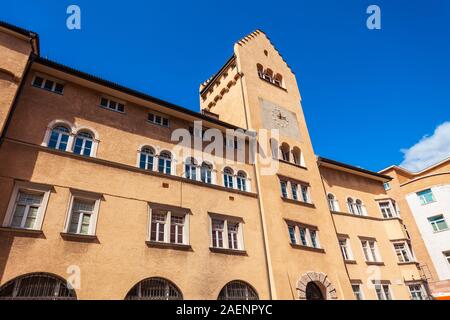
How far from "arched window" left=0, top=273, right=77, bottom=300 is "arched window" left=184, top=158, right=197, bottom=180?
7.72m

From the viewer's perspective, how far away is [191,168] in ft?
54.6

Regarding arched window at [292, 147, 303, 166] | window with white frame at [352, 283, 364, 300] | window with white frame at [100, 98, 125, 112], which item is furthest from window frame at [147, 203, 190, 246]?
window with white frame at [352, 283, 364, 300]

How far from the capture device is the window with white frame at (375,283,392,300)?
20.7 m

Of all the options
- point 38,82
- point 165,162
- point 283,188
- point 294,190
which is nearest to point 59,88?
point 38,82

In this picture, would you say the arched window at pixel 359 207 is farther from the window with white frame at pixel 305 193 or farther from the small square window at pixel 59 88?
the small square window at pixel 59 88

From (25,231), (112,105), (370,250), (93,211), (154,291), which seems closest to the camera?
(25,231)


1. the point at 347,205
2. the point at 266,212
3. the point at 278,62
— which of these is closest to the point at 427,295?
the point at 347,205

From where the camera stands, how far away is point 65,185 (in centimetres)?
1227

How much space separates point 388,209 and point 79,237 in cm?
2467

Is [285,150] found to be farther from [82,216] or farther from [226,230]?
[82,216]

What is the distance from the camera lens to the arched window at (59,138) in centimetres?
1308

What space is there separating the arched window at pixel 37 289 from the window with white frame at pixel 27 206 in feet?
5.87

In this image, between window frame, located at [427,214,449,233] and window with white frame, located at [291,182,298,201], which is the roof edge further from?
window frame, located at [427,214,449,233]

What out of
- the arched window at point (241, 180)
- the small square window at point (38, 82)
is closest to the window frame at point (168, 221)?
the arched window at point (241, 180)
